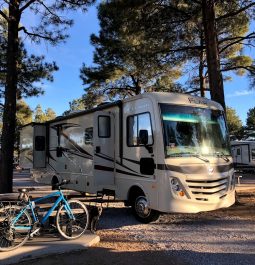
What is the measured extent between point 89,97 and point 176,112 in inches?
766

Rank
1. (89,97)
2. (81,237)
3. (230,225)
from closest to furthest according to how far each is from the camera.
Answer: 1. (81,237)
2. (230,225)
3. (89,97)

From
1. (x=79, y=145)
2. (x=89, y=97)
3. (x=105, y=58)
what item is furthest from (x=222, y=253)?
(x=89, y=97)

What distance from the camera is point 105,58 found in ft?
83.0

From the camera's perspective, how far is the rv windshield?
902cm

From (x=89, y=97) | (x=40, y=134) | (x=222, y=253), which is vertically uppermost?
(x=89, y=97)

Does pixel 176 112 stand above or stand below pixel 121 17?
below

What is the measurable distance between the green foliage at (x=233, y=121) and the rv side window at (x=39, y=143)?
1853 inches

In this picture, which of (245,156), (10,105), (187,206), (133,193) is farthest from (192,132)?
(245,156)

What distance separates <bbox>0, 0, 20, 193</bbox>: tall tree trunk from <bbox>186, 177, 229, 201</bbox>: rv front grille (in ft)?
17.6

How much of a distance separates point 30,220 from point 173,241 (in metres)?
2.51

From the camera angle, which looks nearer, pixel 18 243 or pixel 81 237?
pixel 18 243

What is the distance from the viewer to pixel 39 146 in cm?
1538

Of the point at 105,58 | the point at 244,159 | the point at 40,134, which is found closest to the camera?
the point at 40,134

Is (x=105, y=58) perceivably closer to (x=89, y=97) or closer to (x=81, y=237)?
(x=89, y=97)
